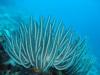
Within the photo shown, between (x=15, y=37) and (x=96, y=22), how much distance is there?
13208 millimetres

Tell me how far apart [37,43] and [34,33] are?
0.53ft

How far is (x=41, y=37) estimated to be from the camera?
297 cm

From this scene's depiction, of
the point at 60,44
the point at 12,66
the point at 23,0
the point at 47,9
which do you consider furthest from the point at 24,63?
the point at 47,9

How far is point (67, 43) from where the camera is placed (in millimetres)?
3088

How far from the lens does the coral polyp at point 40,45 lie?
116 inches

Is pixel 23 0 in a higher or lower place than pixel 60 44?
higher

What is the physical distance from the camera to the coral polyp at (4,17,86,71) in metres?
2.95

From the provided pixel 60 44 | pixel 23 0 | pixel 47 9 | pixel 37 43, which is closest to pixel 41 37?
pixel 37 43

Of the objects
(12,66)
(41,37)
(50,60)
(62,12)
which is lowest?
(12,66)

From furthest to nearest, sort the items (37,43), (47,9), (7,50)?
(47,9) → (7,50) → (37,43)

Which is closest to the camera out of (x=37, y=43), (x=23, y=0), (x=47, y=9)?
(x=37, y=43)

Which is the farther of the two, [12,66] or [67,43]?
[12,66]

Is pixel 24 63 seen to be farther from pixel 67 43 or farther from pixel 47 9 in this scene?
pixel 47 9

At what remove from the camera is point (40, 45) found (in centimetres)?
296
